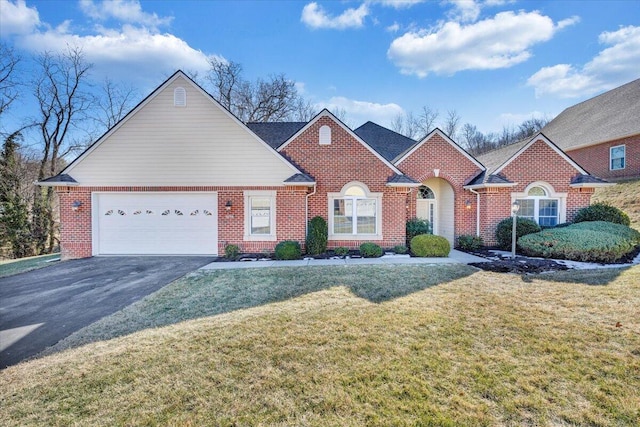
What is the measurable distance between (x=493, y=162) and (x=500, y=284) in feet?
31.2

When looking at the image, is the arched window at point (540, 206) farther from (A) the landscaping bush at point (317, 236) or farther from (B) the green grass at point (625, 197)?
(A) the landscaping bush at point (317, 236)

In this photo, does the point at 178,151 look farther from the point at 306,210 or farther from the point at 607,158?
the point at 607,158

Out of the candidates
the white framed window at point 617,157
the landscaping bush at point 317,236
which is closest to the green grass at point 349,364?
the landscaping bush at point 317,236

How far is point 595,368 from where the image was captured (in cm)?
366

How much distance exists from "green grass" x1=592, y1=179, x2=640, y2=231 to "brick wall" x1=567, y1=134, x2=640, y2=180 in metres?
1.27

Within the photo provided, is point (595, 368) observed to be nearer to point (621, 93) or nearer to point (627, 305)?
point (627, 305)

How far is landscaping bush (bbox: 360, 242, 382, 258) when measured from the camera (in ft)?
37.1

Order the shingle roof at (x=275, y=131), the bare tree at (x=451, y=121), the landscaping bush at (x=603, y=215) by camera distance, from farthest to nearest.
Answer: the bare tree at (x=451, y=121) < the shingle roof at (x=275, y=131) < the landscaping bush at (x=603, y=215)

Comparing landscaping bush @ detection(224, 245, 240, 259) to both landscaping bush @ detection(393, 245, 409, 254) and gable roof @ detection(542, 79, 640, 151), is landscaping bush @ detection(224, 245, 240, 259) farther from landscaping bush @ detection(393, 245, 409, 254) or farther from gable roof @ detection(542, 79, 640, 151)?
gable roof @ detection(542, 79, 640, 151)

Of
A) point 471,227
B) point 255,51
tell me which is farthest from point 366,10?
point 471,227

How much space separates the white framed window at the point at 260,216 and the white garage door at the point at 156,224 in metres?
1.33

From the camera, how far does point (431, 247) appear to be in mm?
11203

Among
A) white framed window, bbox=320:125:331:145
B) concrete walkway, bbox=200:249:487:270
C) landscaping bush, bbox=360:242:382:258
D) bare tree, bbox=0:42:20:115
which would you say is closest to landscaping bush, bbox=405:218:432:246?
concrete walkway, bbox=200:249:487:270

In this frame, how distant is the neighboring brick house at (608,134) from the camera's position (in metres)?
19.0
